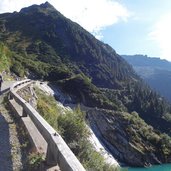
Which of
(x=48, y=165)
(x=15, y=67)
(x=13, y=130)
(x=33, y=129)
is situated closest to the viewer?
(x=48, y=165)

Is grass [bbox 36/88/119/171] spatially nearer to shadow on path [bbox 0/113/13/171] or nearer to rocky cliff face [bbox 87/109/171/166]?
shadow on path [bbox 0/113/13/171]

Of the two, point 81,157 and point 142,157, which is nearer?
point 81,157

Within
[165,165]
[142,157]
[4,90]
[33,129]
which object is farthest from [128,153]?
[33,129]

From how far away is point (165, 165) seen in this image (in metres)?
126

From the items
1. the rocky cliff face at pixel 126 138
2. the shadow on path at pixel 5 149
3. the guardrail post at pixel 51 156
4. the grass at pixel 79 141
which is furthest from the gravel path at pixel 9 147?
the rocky cliff face at pixel 126 138

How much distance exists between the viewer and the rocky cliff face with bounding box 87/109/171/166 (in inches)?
4850

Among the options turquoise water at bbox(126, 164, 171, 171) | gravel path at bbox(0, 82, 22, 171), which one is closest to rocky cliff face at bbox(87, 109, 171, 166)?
turquoise water at bbox(126, 164, 171, 171)

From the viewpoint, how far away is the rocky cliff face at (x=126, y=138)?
12319cm

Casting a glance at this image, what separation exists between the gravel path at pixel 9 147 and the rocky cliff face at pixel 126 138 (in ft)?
339

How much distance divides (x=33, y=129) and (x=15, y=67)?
99521 millimetres

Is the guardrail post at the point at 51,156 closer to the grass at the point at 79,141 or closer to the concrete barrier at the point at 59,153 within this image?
the concrete barrier at the point at 59,153

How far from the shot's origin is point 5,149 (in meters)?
14.4

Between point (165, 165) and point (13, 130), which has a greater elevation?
point (13, 130)

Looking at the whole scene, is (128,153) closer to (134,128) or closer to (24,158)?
(134,128)
